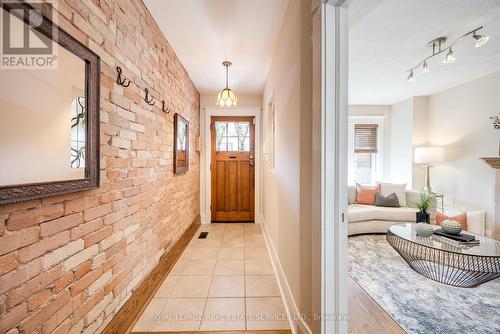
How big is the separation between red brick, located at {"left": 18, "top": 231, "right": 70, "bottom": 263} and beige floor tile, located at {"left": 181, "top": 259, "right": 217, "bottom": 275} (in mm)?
1451

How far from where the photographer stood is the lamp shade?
3963 millimetres

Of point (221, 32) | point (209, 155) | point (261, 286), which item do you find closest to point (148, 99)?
point (221, 32)

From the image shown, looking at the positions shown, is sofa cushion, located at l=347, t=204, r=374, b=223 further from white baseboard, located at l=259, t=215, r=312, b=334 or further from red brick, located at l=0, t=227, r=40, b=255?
red brick, located at l=0, t=227, r=40, b=255

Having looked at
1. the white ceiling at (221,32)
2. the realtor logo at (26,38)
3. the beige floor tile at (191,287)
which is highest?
the white ceiling at (221,32)

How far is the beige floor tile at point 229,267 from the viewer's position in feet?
7.61

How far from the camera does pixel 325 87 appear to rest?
3.65 feet

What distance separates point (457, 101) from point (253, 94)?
3687mm

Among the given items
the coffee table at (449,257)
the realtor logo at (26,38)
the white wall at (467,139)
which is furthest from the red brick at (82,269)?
the white wall at (467,139)

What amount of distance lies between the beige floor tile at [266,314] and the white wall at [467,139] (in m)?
3.68

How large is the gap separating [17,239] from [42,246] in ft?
0.39

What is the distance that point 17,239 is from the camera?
34.7 inches

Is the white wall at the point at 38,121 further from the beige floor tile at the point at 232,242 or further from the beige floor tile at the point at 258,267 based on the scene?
the beige floor tile at the point at 232,242

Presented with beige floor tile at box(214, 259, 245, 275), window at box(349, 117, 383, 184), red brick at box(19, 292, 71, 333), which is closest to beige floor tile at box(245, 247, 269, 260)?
beige floor tile at box(214, 259, 245, 275)

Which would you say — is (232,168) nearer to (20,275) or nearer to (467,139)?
(20,275)
